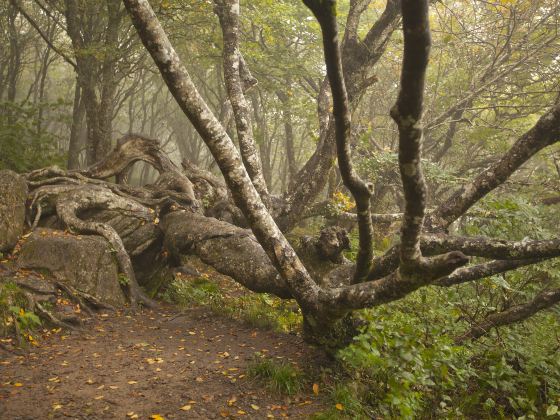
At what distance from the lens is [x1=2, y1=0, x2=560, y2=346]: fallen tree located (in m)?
3.06

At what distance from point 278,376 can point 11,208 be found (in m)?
6.55

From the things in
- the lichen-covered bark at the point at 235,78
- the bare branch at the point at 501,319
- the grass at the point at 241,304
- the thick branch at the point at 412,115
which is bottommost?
the grass at the point at 241,304

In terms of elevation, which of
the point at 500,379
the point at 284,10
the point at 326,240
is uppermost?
the point at 284,10

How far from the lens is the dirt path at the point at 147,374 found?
4586mm

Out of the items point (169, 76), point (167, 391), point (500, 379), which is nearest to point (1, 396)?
point (167, 391)

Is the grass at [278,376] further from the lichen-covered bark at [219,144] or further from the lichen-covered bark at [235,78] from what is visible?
the lichen-covered bark at [235,78]

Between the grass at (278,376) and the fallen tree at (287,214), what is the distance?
58 cm

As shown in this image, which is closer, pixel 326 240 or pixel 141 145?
pixel 326 240

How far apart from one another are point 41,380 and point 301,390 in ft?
10.5

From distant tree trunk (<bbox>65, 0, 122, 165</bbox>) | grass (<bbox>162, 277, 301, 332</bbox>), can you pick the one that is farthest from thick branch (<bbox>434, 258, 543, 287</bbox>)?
distant tree trunk (<bbox>65, 0, 122, 165</bbox>)

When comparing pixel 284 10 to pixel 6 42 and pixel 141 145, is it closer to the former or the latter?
pixel 141 145

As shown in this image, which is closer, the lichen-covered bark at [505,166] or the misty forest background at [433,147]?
the lichen-covered bark at [505,166]

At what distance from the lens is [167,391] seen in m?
5.02

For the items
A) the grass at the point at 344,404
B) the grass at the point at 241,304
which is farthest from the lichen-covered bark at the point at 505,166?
the grass at the point at 241,304
